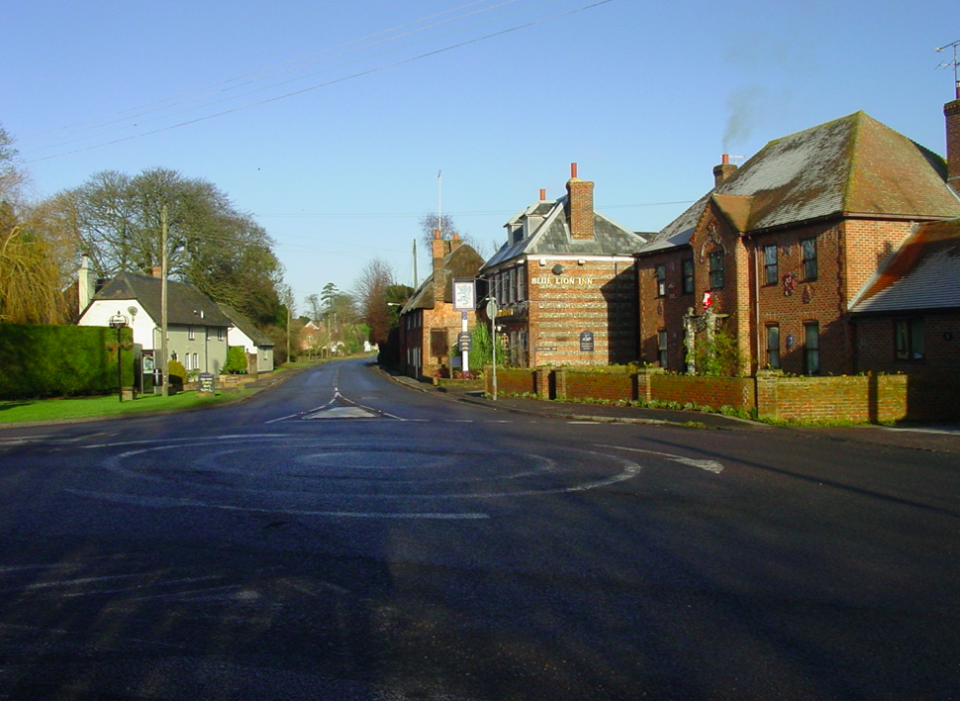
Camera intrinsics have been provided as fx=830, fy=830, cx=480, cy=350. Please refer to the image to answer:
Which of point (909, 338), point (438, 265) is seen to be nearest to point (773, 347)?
point (909, 338)

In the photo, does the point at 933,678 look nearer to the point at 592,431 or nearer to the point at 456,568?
the point at 456,568

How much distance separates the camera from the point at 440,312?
2248 inches

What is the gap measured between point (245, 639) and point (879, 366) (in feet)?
79.6

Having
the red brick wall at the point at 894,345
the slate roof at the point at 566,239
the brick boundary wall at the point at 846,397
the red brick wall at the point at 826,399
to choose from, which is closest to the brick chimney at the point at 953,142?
the red brick wall at the point at 894,345

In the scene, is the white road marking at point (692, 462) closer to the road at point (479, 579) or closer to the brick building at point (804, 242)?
the road at point (479, 579)

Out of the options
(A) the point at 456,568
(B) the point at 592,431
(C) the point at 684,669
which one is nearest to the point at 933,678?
(C) the point at 684,669

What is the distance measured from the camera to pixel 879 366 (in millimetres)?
25188

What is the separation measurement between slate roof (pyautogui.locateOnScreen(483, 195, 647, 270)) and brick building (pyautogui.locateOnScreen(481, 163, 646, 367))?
5cm

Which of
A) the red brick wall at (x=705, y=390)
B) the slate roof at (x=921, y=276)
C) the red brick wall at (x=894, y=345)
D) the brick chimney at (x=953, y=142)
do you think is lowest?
the red brick wall at (x=705, y=390)

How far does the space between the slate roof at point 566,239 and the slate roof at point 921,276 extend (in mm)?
16600

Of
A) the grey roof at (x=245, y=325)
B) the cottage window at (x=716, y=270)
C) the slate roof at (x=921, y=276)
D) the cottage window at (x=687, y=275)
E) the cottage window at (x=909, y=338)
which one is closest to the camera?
the slate roof at (x=921, y=276)

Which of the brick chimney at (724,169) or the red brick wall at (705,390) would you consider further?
the brick chimney at (724,169)

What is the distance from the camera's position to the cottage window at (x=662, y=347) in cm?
3625

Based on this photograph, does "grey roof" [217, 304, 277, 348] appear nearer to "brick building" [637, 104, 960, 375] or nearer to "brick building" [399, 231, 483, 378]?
"brick building" [399, 231, 483, 378]
